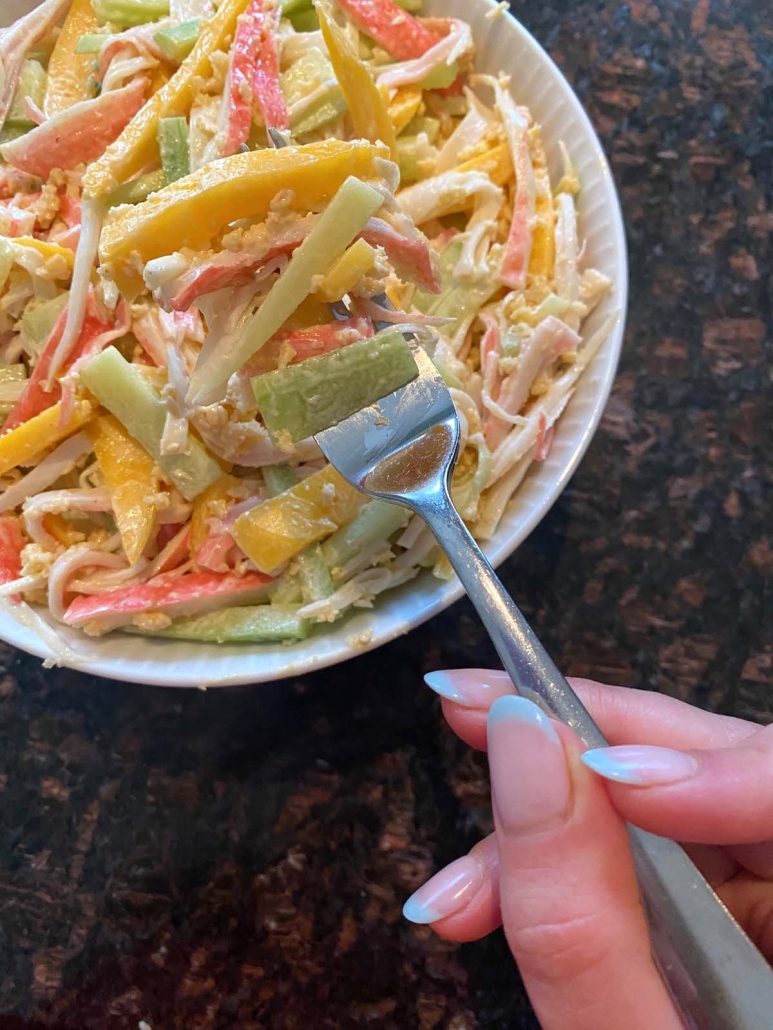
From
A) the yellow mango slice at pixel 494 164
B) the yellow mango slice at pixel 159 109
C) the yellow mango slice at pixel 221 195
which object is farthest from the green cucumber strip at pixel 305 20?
the yellow mango slice at pixel 221 195

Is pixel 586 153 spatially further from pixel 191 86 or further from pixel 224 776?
pixel 224 776

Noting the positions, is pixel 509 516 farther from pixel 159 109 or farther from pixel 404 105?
pixel 159 109

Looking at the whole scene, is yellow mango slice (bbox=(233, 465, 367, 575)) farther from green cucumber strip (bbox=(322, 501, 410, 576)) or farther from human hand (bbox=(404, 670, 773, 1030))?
human hand (bbox=(404, 670, 773, 1030))

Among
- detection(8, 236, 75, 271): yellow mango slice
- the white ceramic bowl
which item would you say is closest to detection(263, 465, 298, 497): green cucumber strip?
the white ceramic bowl

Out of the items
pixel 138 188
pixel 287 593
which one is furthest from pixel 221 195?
pixel 287 593

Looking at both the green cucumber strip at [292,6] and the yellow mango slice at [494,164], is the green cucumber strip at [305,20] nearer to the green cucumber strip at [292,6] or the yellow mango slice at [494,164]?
the green cucumber strip at [292,6]

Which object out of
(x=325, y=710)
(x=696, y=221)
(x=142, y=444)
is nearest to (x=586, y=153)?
(x=696, y=221)
